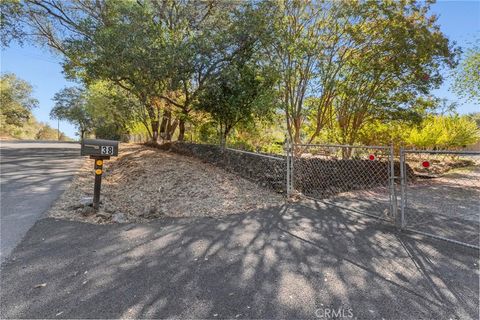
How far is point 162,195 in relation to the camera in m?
5.24

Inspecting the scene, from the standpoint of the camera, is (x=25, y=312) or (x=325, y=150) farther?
(x=325, y=150)

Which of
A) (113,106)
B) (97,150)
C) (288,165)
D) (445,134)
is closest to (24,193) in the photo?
(97,150)

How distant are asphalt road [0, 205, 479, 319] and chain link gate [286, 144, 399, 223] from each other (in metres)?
1.39

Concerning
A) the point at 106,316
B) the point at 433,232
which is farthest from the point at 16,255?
the point at 433,232

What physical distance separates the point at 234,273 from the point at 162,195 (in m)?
3.11

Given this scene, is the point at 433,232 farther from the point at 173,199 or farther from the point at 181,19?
the point at 181,19

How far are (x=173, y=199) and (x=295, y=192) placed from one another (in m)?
2.52

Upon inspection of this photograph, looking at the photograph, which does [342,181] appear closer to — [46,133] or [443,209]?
[443,209]

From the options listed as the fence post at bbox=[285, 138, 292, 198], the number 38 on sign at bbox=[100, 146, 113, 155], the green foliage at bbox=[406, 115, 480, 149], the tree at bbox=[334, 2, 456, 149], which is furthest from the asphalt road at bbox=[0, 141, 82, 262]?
the green foliage at bbox=[406, 115, 480, 149]

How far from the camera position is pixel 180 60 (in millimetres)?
7242

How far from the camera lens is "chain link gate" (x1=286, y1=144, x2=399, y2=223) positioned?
514 cm

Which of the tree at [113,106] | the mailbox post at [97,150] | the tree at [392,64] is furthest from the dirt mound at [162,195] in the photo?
the tree at [113,106]

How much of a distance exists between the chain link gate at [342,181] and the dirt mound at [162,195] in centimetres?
93

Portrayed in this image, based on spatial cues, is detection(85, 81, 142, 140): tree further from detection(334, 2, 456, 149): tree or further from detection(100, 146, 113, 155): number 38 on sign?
detection(334, 2, 456, 149): tree
